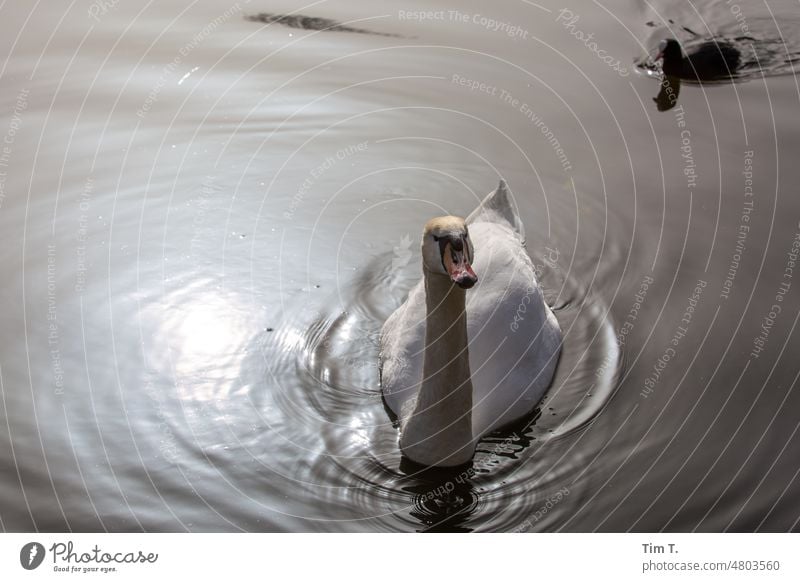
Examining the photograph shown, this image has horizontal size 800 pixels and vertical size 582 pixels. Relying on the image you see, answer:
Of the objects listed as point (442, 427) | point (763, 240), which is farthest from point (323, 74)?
point (442, 427)

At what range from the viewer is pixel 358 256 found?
6.89m

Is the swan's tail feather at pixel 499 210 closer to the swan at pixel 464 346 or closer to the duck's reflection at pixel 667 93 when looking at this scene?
the swan at pixel 464 346

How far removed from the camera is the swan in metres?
4.66

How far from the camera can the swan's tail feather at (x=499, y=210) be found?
21.2 ft

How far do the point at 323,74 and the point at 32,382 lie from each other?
14.3 ft

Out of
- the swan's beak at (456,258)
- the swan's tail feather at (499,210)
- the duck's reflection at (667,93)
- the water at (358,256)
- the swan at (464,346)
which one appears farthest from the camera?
the duck's reflection at (667,93)

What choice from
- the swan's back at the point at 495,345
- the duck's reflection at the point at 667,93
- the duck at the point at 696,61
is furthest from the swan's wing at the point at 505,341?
the duck at the point at 696,61

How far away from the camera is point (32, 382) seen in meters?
5.70

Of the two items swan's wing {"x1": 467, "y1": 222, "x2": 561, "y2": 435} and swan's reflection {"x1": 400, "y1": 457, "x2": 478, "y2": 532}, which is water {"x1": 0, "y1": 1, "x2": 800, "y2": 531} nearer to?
swan's reflection {"x1": 400, "y1": 457, "x2": 478, "y2": 532}

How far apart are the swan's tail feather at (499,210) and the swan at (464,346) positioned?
0.23 metres

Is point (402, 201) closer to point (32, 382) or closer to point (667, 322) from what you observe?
point (667, 322)

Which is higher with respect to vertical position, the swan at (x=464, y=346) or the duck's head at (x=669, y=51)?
the duck's head at (x=669, y=51)

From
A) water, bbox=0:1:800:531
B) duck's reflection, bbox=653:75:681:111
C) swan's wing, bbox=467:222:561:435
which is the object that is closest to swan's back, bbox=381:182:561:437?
swan's wing, bbox=467:222:561:435

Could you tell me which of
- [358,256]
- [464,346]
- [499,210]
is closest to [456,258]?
[464,346]
